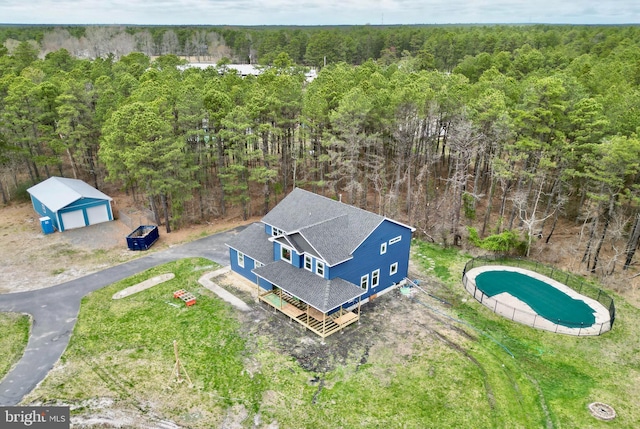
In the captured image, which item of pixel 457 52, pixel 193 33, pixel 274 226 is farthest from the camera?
pixel 193 33

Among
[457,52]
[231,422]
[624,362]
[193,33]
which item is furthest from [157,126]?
[193,33]

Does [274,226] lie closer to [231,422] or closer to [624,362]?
[231,422]

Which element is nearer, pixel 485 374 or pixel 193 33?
pixel 485 374

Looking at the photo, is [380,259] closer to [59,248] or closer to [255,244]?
[255,244]

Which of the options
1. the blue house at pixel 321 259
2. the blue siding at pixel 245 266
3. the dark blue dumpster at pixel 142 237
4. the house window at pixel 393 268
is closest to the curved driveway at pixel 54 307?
the dark blue dumpster at pixel 142 237

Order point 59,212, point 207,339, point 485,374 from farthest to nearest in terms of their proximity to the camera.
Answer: point 59,212
point 207,339
point 485,374

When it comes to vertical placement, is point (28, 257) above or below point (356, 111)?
below

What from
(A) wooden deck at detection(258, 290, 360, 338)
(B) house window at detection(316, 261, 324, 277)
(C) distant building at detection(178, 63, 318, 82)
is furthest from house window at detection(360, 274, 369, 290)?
(C) distant building at detection(178, 63, 318, 82)

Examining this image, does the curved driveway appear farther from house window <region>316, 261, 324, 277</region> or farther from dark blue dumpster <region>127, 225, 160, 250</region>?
house window <region>316, 261, 324, 277</region>

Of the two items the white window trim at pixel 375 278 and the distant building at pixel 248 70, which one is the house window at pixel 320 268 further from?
the distant building at pixel 248 70
